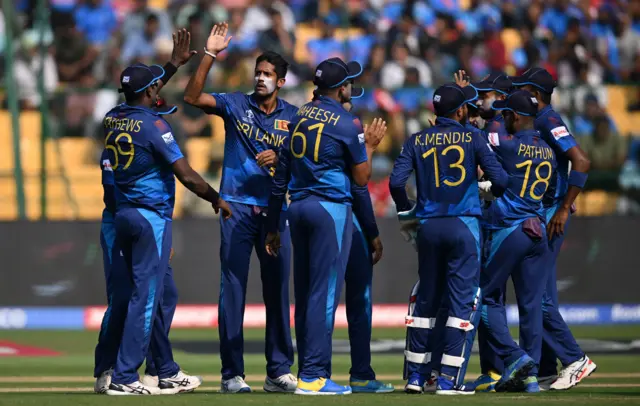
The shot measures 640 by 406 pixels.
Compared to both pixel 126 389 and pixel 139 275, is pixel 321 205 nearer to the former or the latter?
pixel 139 275

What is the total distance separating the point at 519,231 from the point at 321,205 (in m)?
1.86

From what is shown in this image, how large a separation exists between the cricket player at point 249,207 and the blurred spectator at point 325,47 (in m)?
8.51

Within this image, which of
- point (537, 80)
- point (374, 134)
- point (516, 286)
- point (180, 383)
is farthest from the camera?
point (537, 80)

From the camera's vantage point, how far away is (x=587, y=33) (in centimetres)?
1964

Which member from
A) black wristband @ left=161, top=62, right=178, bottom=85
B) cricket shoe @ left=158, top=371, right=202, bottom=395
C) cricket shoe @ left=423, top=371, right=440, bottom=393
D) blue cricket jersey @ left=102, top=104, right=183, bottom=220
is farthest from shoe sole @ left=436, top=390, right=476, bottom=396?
black wristband @ left=161, top=62, right=178, bottom=85

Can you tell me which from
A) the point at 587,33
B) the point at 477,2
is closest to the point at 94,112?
the point at 477,2

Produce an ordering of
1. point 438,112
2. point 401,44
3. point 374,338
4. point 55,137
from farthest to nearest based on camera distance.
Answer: point 401,44, point 55,137, point 374,338, point 438,112

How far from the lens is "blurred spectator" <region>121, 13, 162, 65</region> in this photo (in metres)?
18.8

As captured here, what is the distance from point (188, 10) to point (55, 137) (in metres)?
3.37

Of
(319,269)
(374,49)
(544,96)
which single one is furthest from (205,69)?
(374,49)

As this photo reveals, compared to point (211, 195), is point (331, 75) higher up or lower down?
higher up

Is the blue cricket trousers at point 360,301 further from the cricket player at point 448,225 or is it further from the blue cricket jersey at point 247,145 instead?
the blue cricket jersey at point 247,145

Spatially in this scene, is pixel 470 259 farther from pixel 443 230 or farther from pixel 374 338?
pixel 374 338

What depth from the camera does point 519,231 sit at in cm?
996
